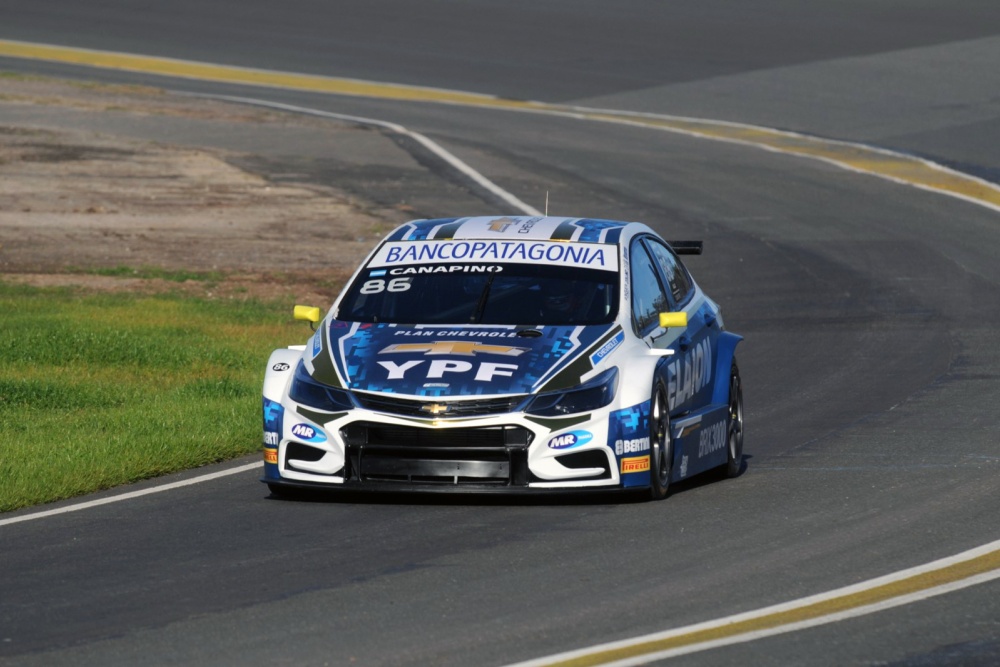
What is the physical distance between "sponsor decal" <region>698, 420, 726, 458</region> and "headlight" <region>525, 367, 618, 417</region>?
112 cm

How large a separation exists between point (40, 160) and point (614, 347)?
22135 millimetres

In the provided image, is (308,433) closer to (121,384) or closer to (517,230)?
(517,230)

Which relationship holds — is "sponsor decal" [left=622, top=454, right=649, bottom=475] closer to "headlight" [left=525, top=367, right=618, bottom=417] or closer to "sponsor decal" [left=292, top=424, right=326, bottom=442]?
"headlight" [left=525, top=367, right=618, bottom=417]

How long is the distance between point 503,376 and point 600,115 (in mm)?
29320

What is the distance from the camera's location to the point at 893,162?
1319 inches

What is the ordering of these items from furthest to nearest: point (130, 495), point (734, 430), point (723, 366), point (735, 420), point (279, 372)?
point (723, 366), point (735, 420), point (734, 430), point (130, 495), point (279, 372)

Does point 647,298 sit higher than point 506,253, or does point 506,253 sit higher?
point 506,253

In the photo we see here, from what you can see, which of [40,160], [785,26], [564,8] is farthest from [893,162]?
[564,8]

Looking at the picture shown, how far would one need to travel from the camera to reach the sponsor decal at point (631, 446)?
10.8m

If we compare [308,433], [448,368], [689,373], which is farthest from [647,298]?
[308,433]

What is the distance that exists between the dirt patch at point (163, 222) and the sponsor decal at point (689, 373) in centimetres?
922

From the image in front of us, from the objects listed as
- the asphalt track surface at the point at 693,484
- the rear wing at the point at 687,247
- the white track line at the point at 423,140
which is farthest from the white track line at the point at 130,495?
the white track line at the point at 423,140

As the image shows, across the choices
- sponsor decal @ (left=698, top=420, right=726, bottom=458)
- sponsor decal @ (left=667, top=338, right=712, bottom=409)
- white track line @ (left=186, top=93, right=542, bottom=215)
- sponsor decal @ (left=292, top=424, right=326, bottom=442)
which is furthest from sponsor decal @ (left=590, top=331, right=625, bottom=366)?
white track line @ (left=186, top=93, right=542, bottom=215)

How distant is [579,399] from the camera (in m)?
10.8
